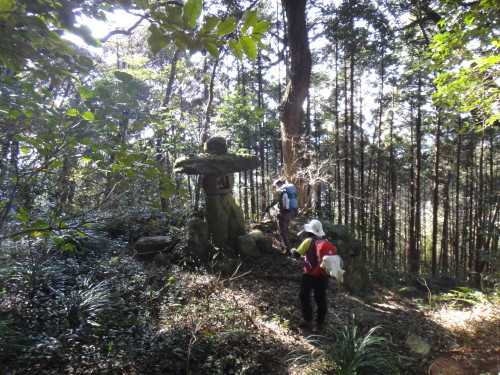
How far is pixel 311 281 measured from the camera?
4.63 metres

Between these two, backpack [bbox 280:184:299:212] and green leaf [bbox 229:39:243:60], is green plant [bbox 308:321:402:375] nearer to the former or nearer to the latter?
green leaf [bbox 229:39:243:60]

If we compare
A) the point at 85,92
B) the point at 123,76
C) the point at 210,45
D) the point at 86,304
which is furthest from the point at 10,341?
the point at 210,45

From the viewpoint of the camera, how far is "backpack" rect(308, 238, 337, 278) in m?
4.40

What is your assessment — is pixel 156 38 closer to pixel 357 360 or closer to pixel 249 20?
pixel 249 20

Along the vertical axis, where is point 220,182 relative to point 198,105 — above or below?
below

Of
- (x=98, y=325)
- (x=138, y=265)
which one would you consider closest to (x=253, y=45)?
(x=98, y=325)

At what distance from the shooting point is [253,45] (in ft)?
4.33

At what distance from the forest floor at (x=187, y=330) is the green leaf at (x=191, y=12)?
3018 mm

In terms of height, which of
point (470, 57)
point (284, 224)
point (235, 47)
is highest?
point (470, 57)

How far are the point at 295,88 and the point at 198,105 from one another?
6.05 m

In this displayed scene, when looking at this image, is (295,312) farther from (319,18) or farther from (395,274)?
(319,18)

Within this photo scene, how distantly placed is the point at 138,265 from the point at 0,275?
91.3 inches

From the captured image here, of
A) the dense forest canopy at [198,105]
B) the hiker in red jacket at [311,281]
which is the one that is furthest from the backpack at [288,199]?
the hiker in red jacket at [311,281]

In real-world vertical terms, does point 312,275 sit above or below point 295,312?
above
